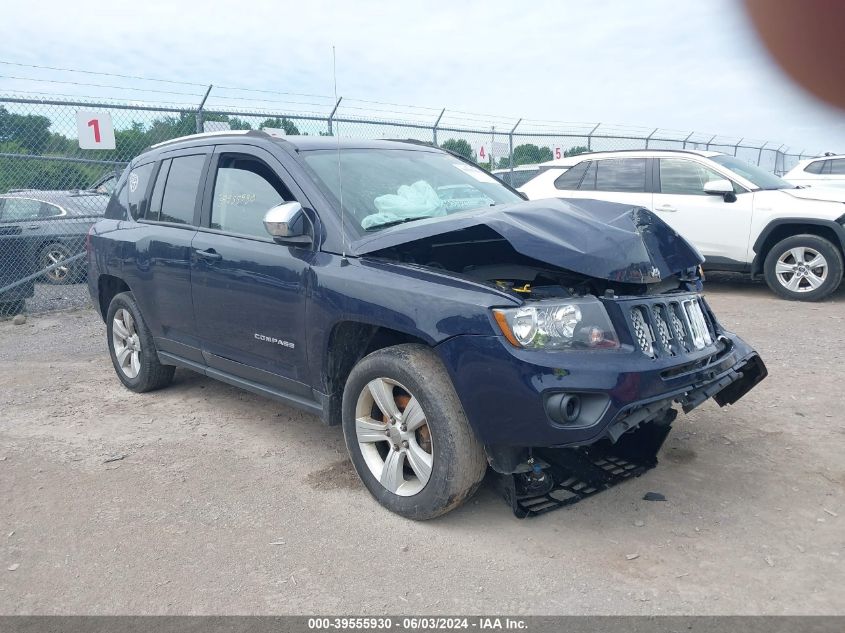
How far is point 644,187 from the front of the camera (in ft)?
30.5

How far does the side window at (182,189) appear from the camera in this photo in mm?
4719

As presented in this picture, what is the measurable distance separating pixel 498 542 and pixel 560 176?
760 cm

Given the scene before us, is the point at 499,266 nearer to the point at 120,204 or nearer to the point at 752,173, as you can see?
the point at 120,204

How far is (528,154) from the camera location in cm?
1534

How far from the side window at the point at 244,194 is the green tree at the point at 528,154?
1110 centimetres

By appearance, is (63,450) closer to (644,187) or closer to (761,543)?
(761,543)

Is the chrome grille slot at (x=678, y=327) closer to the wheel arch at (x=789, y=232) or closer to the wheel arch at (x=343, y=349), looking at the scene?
the wheel arch at (x=343, y=349)

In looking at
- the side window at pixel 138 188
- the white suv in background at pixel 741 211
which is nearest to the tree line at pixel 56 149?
the side window at pixel 138 188

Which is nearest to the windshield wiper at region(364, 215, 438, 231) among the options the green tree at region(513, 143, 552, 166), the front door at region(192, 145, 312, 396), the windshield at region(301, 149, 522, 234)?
the windshield at region(301, 149, 522, 234)

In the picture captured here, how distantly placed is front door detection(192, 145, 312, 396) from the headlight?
1.30 m

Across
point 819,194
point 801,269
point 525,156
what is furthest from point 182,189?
point 525,156

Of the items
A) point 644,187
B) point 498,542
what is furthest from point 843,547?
A: point 644,187

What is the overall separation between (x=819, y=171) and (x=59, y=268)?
13.0 metres

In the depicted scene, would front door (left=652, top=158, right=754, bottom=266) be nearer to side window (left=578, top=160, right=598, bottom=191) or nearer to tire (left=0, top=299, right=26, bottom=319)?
side window (left=578, top=160, right=598, bottom=191)
